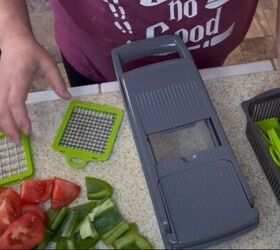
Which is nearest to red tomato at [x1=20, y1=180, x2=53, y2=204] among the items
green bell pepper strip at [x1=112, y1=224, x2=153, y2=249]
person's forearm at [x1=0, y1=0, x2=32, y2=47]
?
green bell pepper strip at [x1=112, y1=224, x2=153, y2=249]

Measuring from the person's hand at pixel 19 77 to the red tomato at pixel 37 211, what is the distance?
97mm

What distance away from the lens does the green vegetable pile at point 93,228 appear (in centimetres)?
52

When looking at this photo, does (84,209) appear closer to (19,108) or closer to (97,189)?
(97,189)

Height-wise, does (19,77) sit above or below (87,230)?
above

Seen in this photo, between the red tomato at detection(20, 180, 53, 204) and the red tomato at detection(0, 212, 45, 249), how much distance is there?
3 cm

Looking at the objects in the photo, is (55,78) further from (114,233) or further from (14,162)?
(114,233)

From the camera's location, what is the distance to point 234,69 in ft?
2.18

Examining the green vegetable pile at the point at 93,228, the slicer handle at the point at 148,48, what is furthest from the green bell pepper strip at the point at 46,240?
the slicer handle at the point at 148,48

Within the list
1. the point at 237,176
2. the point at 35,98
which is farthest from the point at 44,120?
the point at 237,176

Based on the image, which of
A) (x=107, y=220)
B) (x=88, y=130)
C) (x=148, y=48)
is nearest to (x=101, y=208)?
(x=107, y=220)

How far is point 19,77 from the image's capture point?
585 mm

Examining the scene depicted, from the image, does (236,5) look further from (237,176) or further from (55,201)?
(55,201)

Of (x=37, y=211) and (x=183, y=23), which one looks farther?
(x=183, y=23)

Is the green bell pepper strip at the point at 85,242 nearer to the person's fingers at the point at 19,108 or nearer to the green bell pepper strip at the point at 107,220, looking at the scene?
the green bell pepper strip at the point at 107,220
